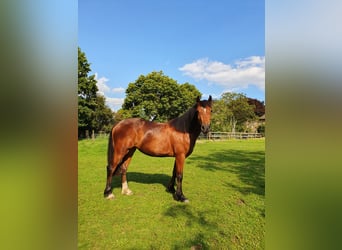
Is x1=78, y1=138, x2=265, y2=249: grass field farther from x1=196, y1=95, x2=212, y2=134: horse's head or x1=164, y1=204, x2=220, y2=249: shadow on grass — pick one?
x1=196, y1=95, x2=212, y2=134: horse's head

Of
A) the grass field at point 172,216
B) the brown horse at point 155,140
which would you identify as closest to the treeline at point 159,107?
the grass field at point 172,216

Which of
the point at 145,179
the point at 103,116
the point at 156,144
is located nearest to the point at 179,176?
the point at 156,144

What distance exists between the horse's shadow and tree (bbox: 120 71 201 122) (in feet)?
81.3

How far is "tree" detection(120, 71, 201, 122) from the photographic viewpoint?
1305 inches

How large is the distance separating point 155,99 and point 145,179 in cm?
2814

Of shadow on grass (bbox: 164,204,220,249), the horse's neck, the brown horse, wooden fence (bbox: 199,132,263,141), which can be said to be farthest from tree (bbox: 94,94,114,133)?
shadow on grass (bbox: 164,204,220,249)

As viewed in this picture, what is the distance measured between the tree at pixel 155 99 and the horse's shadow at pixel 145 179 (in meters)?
24.8

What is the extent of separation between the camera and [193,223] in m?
3.79

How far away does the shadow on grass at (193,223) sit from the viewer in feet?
10.1
